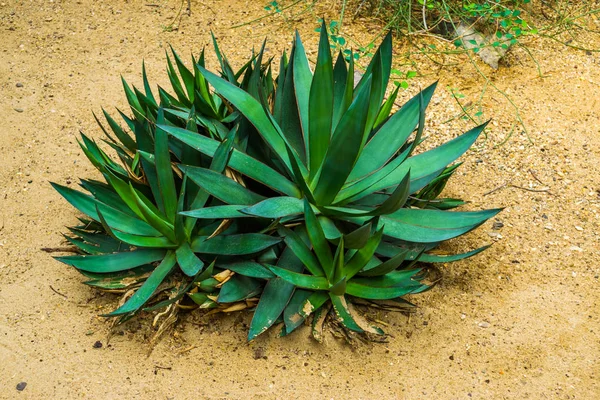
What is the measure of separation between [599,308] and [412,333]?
783 millimetres

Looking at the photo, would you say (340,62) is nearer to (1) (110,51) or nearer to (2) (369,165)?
(2) (369,165)

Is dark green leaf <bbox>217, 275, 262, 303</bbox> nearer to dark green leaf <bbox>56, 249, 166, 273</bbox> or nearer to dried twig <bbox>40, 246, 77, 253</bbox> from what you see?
dark green leaf <bbox>56, 249, 166, 273</bbox>

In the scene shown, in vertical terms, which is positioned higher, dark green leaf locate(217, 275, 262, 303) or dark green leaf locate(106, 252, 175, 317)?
dark green leaf locate(106, 252, 175, 317)

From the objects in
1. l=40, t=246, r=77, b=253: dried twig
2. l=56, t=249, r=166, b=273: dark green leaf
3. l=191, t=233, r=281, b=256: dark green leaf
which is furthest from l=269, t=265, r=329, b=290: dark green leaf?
l=40, t=246, r=77, b=253: dried twig

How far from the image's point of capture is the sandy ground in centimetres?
237

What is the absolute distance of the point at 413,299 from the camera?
2656 mm

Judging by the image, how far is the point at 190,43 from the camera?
420 cm

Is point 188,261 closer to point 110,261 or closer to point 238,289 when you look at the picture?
point 238,289

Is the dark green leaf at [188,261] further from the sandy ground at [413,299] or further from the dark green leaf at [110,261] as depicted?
the sandy ground at [413,299]

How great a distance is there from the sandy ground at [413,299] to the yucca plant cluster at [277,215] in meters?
0.17

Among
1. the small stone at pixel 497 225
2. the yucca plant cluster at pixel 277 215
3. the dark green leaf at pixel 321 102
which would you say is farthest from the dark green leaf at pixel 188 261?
the small stone at pixel 497 225

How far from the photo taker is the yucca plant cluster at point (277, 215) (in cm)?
232

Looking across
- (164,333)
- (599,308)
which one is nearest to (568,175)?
(599,308)

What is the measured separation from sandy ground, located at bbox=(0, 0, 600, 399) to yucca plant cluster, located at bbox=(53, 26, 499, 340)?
0.57 ft
